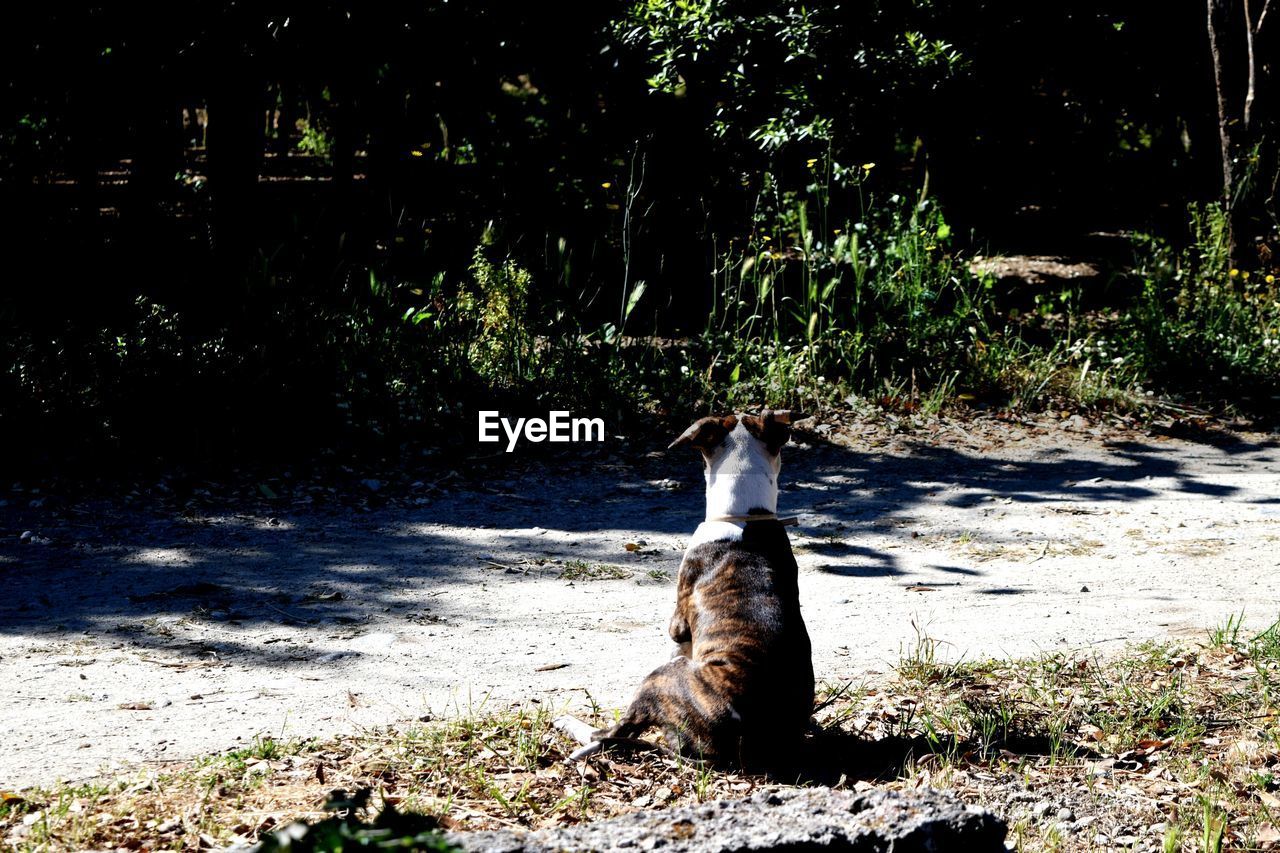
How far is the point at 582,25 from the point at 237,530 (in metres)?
7.24

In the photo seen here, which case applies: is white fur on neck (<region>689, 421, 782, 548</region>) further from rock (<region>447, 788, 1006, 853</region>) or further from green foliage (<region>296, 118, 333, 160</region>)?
green foliage (<region>296, 118, 333, 160</region>)

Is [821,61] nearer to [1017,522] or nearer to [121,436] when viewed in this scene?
[1017,522]

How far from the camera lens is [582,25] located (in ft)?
41.3

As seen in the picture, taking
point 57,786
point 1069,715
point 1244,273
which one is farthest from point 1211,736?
point 1244,273

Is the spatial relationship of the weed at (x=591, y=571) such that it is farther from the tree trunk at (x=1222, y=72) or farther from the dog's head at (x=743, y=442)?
the tree trunk at (x=1222, y=72)

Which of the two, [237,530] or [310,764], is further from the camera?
[237,530]

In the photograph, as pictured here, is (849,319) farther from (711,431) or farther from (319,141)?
(319,141)

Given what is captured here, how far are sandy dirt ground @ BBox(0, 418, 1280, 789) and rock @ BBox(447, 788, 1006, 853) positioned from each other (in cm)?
167

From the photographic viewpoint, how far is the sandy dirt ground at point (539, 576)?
4840 millimetres

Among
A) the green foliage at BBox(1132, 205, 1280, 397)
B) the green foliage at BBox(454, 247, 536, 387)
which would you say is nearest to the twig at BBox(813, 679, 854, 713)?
the green foliage at BBox(454, 247, 536, 387)

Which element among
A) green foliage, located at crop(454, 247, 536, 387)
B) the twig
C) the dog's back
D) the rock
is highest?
green foliage, located at crop(454, 247, 536, 387)

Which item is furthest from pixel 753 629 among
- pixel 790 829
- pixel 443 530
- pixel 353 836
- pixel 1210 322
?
pixel 1210 322

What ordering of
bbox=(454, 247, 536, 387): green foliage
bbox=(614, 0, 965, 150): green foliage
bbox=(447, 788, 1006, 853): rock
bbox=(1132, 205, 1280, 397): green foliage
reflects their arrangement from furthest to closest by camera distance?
bbox=(614, 0, 965, 150): green foliage → bbox=(1132, 205, 1280, 397): green foliage → bbox=(454, 247, 536, 387): green foliage → bbox=(447, 788, 1006, 853): rock

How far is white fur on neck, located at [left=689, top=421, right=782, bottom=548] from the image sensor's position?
4441mm
